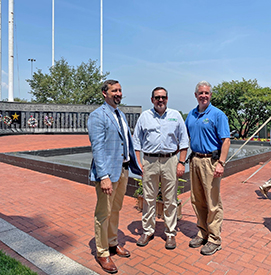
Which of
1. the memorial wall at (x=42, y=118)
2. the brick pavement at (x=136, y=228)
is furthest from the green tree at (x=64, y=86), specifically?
the brick pavement at (x=136, y=228)

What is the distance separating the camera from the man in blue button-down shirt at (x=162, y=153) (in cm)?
353

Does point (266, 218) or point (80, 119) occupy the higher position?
point (80, 119)

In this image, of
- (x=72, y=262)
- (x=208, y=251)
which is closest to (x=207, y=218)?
(x=208, y=251)

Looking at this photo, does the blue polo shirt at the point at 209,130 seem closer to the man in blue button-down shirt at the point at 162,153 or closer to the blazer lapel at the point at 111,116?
the man in blue button-down shirt at the point at 162,153

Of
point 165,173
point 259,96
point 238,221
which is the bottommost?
point 238,221

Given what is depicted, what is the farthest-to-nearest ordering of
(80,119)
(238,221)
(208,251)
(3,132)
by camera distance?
1. (80,119)
2. (3,132)
3. (238,221)
4. (208,251)

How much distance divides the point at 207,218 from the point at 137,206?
1873 millimetres

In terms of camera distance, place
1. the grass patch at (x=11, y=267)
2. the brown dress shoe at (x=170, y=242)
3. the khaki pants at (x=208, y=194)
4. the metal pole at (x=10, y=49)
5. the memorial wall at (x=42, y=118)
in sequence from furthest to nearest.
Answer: the metal pole at (x=10, y=49)
the memorial wall at (x=42, y=118)
the brown dress shoe at (x=170, y=242)
the khaki pants at (x=208, y=194)
the grass patch at (x=11, y=267)

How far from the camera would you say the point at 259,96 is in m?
19.1

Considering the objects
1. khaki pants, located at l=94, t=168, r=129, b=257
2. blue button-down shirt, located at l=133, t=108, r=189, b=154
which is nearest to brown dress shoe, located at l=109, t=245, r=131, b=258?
khaki pants, located at l=94, t=168, r=129, b=257

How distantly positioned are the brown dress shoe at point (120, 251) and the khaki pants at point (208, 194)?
1.02 m

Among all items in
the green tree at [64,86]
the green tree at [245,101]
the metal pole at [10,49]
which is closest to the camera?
the green tree at [245,101]

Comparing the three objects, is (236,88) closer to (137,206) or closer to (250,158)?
(250,158)

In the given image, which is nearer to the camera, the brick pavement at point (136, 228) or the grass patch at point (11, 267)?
the grass patch at point (11, 267)
